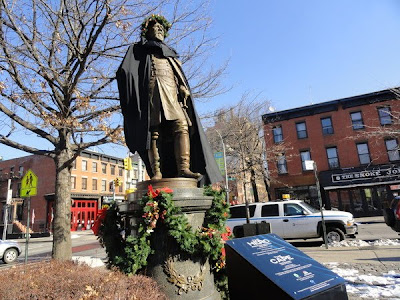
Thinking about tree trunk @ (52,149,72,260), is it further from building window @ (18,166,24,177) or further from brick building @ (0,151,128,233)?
building window @ (18,166,24,177)

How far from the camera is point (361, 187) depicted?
90.5ft

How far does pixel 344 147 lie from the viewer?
2877 centimetres

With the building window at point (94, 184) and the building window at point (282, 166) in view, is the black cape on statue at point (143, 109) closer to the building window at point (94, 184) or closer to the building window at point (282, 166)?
the building window at point (282, 166)

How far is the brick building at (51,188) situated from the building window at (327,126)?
24.1 m

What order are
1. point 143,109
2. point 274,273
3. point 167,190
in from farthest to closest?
point 143,109
point 167,190
point 274,273

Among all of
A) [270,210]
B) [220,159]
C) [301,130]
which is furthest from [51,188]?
[270,210]

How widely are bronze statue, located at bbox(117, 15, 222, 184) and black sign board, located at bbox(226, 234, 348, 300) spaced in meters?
1.21

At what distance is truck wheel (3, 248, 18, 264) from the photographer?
1408 centimetres

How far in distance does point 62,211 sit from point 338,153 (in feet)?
90.1

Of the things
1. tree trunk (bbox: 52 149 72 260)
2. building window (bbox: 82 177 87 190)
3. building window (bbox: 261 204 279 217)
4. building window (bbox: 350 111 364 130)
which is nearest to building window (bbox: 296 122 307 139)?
building window (bbox: 350 111 364 130)

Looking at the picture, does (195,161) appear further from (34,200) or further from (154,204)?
(34,200)

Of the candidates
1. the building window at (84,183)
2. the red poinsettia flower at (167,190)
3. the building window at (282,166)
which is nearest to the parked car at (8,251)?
the red poinsettia flower at (167,190)

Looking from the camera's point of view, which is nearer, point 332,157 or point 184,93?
point 184,93

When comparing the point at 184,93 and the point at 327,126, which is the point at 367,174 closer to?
the point at 327,126
